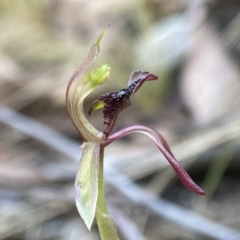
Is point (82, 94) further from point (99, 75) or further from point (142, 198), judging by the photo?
point (142, 198)

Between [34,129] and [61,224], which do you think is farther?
[34,129]

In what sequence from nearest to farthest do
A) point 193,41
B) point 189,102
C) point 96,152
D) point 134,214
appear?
point 96,152 → point 134,214 → point 189,102 → point 193,41

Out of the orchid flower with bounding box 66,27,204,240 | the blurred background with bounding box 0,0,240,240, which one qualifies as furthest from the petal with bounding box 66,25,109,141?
the blurred background with bounding box 0,0,240,240

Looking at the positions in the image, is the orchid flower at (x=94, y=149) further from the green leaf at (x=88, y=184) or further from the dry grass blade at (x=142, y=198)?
the dry grass blade at (x=142, y=198)

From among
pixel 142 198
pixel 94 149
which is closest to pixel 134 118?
pixel 142 198

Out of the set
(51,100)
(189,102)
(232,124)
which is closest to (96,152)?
(232,124)

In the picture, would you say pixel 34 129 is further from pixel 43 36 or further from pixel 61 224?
pixel 43 36

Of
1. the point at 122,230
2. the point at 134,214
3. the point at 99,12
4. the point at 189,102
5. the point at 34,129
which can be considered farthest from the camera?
the point at 99,12

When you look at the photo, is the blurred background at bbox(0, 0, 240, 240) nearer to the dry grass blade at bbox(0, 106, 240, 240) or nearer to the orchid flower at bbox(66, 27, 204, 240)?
the dry grass blade at bbox(0, 106, 240, 240)
